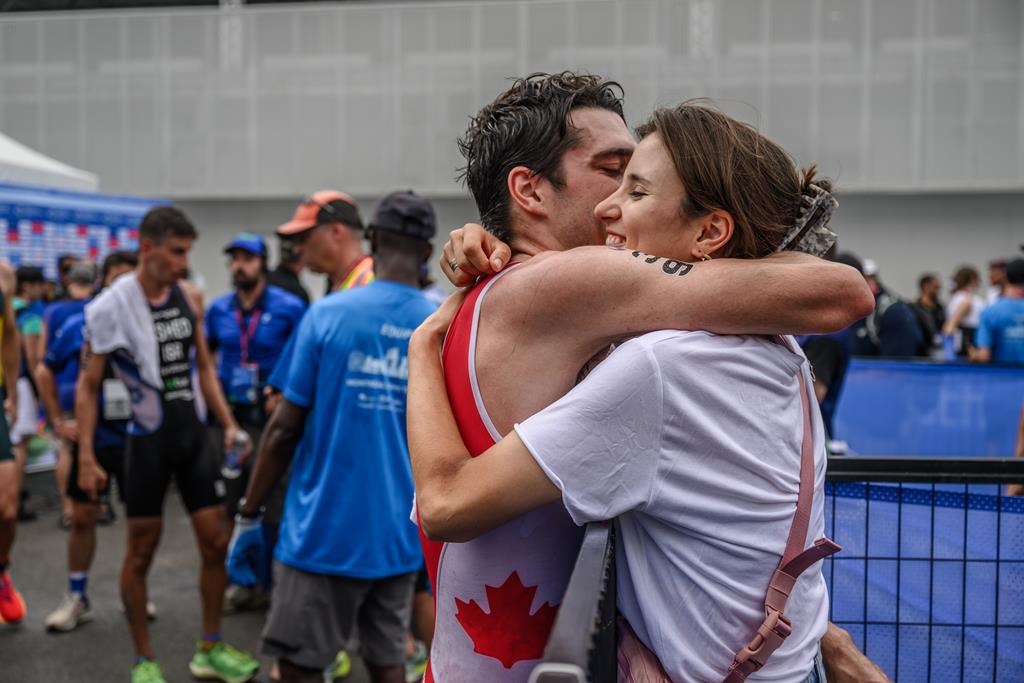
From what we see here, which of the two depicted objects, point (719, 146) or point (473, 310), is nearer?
point (719, 146)

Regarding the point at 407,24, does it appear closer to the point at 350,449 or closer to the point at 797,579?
the point at 350,449

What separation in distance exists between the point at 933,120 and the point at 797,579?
22.1 metres

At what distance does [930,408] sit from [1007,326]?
1.25 meters

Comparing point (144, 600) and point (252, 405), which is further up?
point (252, 405)

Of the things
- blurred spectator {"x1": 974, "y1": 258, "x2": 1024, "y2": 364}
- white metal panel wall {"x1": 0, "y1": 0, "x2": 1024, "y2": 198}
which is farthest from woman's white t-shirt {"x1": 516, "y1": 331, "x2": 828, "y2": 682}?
white metal panel wall {"x1": 0, "y1": 0, "x2": 1024, "y2": 198}

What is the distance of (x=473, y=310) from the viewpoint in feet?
5.56

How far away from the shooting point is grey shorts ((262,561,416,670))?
11.6ft

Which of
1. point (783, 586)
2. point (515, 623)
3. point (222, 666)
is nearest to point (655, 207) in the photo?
point (783, 586)

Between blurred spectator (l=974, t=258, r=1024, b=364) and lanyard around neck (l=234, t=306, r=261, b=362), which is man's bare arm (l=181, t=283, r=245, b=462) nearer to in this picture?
lanyard around neck (l=234, t=306, r=261, b=362)

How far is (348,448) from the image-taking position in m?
3.70

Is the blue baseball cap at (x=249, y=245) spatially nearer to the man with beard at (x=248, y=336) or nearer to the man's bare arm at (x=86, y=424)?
the man with beard at (x=248, y=336)

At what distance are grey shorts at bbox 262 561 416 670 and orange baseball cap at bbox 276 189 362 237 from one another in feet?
5.99

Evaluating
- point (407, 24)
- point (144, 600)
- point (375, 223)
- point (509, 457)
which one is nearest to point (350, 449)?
point (375, 223)

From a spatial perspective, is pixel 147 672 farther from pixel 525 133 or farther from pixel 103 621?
pixel 525 133
